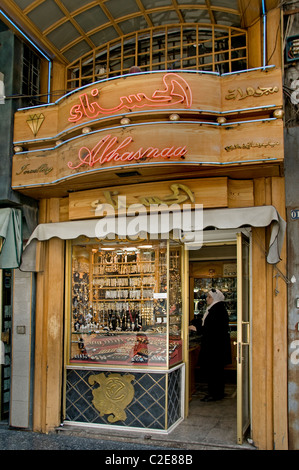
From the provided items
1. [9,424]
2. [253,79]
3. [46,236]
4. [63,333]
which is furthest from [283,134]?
[9,424]

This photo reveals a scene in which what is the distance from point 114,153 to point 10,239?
2.25 metres

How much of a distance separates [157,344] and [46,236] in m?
2.31

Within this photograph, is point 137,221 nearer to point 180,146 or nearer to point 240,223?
point 180,146

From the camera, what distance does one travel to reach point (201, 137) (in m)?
5.99

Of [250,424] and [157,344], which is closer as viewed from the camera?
[250,424]

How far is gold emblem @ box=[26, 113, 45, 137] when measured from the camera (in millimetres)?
7117

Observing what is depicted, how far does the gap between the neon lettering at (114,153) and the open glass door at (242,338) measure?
4.69 ft

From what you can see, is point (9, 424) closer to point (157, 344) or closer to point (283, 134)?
point (157, 344)

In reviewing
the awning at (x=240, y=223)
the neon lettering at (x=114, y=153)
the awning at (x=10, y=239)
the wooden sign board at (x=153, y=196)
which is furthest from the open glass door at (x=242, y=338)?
the awning at (x=10, y=239)

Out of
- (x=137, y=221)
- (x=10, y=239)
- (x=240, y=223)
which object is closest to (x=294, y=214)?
(x=240, y=223)

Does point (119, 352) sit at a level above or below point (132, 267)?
below

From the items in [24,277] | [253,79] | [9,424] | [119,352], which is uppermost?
[253,79]

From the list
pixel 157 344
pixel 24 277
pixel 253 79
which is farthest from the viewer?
pixel 24 277

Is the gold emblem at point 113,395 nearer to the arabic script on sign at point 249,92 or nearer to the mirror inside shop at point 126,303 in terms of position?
the mirror inside shop at point 126,303
